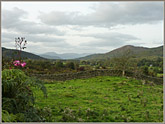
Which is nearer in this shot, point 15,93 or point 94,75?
point 15,93

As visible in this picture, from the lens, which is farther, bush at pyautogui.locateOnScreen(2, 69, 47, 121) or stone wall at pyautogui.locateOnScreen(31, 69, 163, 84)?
stone wall at pyautogui.locateOnScreen(31, 69, 163, 84)

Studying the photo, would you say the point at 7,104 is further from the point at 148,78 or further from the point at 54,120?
the point at 148,78

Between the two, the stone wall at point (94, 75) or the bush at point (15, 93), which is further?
the stone wall at point (94, 75)

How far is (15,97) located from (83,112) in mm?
2037

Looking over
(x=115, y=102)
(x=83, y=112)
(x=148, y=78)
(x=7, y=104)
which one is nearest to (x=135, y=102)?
(x=115, y=102)

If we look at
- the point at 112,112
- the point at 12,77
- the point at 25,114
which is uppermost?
the point at 12,77

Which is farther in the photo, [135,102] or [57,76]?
[57,76]

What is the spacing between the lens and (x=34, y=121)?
3.51 metres

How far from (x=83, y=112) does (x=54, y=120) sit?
109 centimetres

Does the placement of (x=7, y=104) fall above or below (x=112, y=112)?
above

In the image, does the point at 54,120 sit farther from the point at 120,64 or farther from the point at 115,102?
the point at 120,64

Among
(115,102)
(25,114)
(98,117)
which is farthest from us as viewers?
(115,102)

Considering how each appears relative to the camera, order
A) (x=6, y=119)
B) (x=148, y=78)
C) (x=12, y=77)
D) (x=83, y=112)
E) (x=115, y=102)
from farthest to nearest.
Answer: (x=148, y=78)
(x=115, y=102)
(x=83, y=112)
(x=12, y=77)
(x=6, y=119)

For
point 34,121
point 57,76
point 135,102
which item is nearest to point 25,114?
point 34,121
